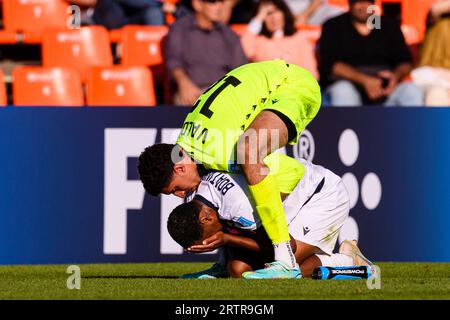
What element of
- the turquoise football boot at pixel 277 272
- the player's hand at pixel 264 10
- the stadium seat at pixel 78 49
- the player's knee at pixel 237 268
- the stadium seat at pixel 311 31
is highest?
the player's hand at pixel 264 10

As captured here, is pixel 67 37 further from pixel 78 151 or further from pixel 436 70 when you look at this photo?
pixel 436 70

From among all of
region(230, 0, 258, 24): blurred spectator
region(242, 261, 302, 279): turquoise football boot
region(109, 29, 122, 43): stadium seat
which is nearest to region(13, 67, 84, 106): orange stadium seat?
region(109, 29, 122, 43): stadium seat

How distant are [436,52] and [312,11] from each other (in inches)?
71.2

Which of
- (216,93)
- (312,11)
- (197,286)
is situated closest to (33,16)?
(312,11)

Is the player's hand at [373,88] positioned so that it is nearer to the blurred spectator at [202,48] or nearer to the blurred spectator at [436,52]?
the blurred spectator at [436,52]

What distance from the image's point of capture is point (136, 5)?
13.0 metres

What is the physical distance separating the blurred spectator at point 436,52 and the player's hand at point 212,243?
4.63 metres

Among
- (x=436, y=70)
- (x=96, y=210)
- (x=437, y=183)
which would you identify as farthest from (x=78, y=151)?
(x=436, y=70)

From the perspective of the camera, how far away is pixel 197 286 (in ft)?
24.5

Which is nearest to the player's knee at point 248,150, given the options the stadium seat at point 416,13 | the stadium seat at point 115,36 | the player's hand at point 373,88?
the player's hand at point 373,88

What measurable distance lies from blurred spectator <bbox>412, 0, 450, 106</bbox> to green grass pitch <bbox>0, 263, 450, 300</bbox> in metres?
3.29

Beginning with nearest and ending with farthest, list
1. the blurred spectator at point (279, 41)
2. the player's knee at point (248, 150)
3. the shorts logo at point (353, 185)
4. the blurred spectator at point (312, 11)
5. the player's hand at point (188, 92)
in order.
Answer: the player's knee at point (248, 150) < the shorts logo at point (353, 185) < the player's hand at point (188, 92) < the blurred spectator at point (279, 41) < the blurred spectator at point (312, 11)

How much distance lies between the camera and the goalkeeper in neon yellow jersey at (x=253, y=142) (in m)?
7.90
